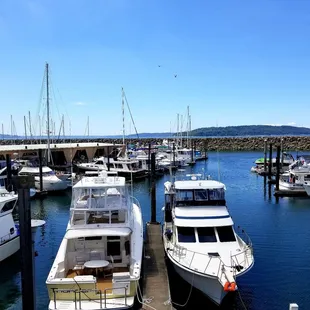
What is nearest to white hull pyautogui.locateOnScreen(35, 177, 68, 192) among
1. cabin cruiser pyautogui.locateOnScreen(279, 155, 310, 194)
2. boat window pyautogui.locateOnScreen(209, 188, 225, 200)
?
cabin cruiser pyautogui.locateOnScreen(279, 155, 310, 194)

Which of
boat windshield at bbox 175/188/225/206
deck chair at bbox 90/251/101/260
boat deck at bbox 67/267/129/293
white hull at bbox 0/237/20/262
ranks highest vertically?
boat windshield at bbox 175/188/225/206

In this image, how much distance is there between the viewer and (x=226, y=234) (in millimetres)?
17250

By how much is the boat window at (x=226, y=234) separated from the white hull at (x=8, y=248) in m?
11.5

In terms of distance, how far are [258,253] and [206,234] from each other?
607cm

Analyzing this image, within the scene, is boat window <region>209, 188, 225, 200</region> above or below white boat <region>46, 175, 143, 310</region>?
above

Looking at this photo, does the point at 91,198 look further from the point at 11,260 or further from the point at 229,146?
the point at 229,146

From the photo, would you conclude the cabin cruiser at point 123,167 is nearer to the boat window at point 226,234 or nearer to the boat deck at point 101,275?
the boat window at point 226,234

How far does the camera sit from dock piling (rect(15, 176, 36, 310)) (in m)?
10.1

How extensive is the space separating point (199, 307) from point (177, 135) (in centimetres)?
7868

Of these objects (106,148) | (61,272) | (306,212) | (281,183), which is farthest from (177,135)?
(61,272)

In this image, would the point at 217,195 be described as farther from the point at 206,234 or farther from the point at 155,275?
the point at 155,275

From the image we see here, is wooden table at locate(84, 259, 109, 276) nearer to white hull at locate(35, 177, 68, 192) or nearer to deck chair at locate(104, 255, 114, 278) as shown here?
deck chair at locate(104, 255, 114, 278)

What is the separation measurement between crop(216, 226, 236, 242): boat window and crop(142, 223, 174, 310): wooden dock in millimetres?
2934

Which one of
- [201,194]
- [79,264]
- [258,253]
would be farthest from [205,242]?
[258,253]
